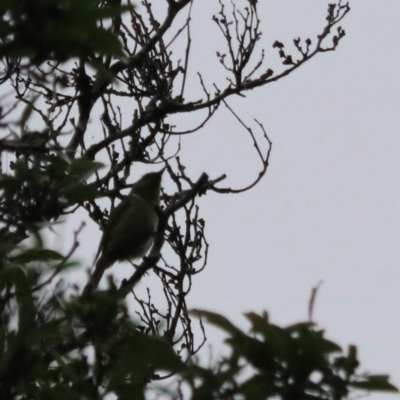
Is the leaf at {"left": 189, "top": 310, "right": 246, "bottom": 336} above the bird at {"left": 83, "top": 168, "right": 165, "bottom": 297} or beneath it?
beneath

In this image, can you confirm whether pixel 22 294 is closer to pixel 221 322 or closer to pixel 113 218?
pixel 221 322

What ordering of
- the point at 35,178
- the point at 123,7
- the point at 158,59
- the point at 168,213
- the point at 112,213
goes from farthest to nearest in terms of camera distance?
the point at 112,213 < the point at 158,59 < the point at 168,213 < the point at 35,178 < the point at 123,7

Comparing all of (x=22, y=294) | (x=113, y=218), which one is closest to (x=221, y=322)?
(x=22, y=294)

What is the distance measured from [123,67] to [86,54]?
367cm

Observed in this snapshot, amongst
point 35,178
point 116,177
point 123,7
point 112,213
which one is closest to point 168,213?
point 35,178

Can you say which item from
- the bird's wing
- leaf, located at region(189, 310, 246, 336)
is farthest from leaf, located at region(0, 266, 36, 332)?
the bird's wing

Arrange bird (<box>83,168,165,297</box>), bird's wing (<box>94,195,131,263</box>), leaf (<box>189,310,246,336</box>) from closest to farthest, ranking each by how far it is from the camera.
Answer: leaf (<box>189,310,246,336</box>) < bird's wing (<box>94,195,131,263</box>) < bird (<box>83,168,165,297</box>)

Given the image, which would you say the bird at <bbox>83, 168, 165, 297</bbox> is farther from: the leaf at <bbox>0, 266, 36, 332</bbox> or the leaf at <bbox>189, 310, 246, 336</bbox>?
the leaf at <bbox>189, 310, 246, 336</bbox>

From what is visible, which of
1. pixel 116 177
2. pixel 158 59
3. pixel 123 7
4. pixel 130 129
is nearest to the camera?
pixel 123 7

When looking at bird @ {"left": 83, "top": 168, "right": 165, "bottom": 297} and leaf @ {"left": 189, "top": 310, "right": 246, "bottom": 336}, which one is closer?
leaf @ {"left": 189, "top": 310, "right": 246, "bottom": 336}

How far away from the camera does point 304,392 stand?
206cm

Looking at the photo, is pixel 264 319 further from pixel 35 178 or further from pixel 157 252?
pixel 157 252

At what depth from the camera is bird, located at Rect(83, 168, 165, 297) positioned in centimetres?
693

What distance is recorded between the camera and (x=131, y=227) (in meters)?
6.95
